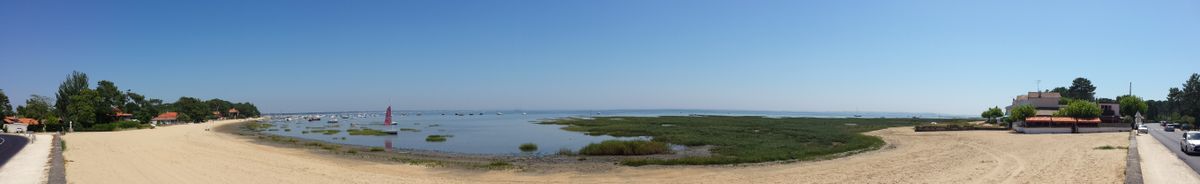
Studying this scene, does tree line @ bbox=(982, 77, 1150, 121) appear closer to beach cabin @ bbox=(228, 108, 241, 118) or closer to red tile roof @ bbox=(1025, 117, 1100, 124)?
red tile roof @ bbox=(1025, 117, 1100, 124)

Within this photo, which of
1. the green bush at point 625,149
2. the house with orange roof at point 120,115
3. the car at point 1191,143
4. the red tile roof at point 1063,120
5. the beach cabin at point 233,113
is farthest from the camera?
the beach cabin at point 233,113

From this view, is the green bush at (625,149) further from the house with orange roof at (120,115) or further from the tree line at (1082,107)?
the house with orange roof at (120,115)

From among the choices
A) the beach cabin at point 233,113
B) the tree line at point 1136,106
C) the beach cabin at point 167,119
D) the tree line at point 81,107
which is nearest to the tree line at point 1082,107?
the tree line at point 1136,106

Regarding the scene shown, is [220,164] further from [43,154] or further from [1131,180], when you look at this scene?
[1131,180]

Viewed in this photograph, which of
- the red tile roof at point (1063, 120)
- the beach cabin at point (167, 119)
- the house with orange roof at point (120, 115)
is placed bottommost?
the beach cabin at point (167, 119)

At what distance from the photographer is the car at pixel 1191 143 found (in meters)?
27.0

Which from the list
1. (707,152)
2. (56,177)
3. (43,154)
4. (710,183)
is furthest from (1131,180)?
(43,154)

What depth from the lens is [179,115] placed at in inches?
4508

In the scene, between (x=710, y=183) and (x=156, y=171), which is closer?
(x=710, y=183)

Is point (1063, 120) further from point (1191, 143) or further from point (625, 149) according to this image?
point (625, 149)

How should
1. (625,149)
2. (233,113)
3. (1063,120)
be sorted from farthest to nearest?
(233,113), (1063,120), (625,149)

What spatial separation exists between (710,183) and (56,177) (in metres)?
22.2

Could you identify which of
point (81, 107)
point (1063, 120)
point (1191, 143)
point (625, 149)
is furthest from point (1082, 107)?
point (81, 107)

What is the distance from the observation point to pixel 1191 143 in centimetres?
2739
